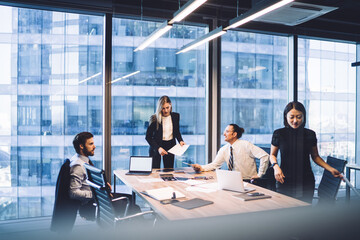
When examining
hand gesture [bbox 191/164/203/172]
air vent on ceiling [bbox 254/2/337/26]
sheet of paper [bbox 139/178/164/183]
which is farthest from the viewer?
air vent on ceiling [bbox 254/2/337/26]

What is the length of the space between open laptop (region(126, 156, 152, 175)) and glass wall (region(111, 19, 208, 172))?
2.99 ft

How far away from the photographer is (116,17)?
12.9 feet

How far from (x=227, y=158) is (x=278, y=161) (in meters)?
0.58

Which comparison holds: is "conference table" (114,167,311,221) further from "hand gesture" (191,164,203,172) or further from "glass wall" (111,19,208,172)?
"glass wall" (111,19,208,172)

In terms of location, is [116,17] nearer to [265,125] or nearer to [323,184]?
[265,125]

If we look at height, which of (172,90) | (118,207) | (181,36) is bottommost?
(118,207)

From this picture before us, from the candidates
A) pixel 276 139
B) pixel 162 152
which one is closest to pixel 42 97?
pixel 162 152

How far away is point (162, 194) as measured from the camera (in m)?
2.13

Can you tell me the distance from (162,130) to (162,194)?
1659mm

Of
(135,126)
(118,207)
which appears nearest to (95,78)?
(135,126)

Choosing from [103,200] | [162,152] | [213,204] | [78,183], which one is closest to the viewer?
[213,204]

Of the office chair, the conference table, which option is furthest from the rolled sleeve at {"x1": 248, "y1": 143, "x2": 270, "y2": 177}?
the office chair

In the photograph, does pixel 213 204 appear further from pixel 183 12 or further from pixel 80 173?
pixel 183 12

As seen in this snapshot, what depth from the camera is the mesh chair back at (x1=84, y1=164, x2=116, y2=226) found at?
73.7 inches
